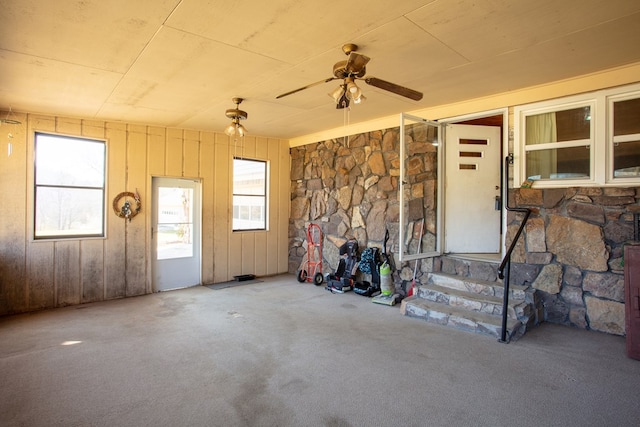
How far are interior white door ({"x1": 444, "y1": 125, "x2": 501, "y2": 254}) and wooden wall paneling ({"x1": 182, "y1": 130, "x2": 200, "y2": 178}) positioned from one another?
4.03 metres

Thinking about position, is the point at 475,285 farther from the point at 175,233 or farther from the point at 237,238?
the point at 175,233

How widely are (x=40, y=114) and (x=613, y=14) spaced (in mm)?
Answer: 6250

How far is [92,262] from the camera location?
5.23 metres

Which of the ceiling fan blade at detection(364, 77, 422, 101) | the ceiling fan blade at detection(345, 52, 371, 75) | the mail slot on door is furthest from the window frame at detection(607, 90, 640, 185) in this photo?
the ceiling fan blade at detection(345, 52, 371, 75)

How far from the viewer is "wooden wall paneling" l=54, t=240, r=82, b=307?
496 centimetres

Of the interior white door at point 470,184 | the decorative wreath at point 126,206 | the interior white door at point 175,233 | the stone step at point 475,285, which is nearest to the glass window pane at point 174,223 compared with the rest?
the interior white door at point 175,233

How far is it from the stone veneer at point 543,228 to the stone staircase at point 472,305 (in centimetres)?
22

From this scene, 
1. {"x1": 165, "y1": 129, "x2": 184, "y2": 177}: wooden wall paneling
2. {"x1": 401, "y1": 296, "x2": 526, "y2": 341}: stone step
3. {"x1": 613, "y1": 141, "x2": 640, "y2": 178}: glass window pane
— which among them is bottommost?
{"x1": 401, "y1": 296, "x2": 526, "y2": 341}: stone step

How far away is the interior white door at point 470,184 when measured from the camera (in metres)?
5.02

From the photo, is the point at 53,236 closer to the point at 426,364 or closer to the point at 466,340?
the point at 426,364

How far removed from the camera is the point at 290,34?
273 cm

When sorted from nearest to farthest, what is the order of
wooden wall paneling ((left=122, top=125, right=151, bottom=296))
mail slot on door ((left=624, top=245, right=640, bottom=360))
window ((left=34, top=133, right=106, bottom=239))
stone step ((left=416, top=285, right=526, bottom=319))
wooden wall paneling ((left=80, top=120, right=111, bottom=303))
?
mail slot on door ((left=624, top=245, right=640, bottom=360)) → stone step ((left=416, top=285, right=526, bottom=319)) → window ((left=34, top=133, right=106, bottom=239)) → wooden wall paneling ((left=80, top=120, right=111, bottom=303)) → wooden wall paneling ((left=122, top=125, right=151, bottom=296))

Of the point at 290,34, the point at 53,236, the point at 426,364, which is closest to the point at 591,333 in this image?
the point at 426,364

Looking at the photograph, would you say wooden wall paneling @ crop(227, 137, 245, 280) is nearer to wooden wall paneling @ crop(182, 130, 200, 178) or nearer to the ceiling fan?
wooden wall paneling @ crop(182, 130, 200, 178)
